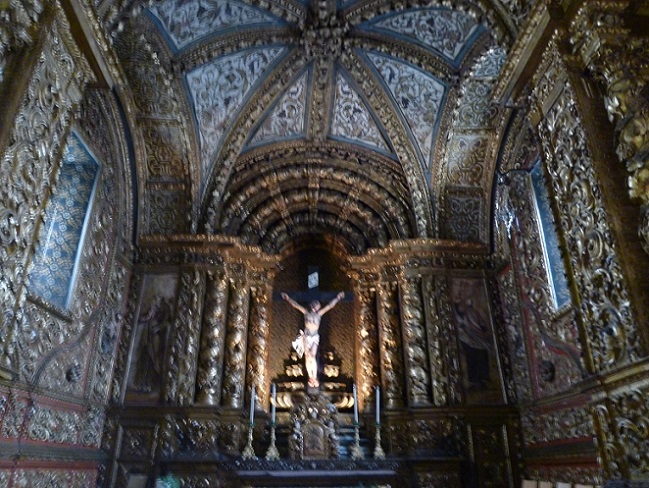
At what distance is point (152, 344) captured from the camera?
25.5 ft

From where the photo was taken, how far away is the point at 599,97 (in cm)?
436

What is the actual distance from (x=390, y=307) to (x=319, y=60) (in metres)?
4.34

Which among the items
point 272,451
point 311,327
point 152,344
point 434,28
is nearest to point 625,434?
point 272,451

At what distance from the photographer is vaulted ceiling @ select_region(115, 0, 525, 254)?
24.3ft

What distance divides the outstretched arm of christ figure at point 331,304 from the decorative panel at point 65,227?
14.7ft

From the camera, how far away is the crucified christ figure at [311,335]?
8.85 meters

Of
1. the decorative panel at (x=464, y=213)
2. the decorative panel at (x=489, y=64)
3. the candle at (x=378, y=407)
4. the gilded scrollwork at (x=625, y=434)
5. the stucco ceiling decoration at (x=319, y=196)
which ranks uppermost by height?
the decorative panel at (x=489, y=64)

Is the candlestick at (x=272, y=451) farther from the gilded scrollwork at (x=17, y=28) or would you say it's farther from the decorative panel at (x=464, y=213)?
the gilded scrollwork at (x=17, y=28)

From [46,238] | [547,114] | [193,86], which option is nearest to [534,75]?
[547,114]

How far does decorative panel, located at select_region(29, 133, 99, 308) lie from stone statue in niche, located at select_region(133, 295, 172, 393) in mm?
1831

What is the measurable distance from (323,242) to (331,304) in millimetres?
1623

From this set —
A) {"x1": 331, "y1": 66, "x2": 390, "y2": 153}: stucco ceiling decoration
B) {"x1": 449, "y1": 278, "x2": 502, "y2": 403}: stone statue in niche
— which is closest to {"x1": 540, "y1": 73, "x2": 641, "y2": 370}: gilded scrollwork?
{"x1": 449, "y1": 278, "x2": 502, "y2": 403}: stone statue in niche

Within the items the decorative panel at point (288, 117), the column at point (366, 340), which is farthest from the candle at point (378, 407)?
the decorative panel at point (288, 117)

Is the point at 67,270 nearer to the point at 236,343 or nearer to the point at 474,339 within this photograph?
the point at 236,343
